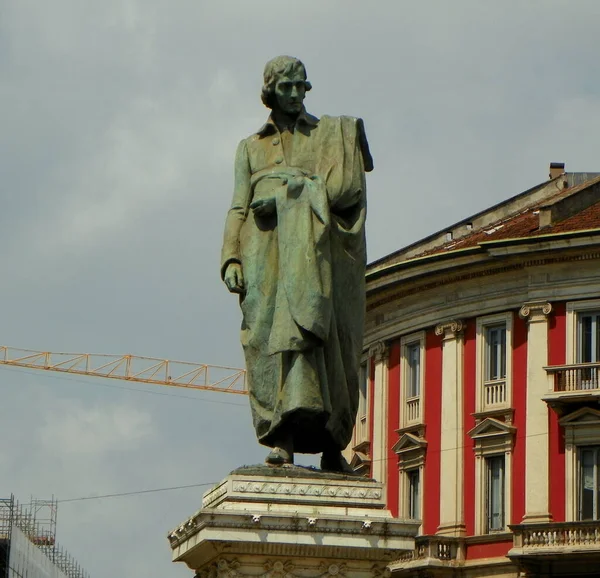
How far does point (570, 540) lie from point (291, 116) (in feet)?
125

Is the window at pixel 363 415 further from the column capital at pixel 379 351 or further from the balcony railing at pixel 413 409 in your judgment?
the balcony railing at pixel 413 409

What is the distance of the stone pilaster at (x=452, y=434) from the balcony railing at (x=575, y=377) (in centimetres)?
319

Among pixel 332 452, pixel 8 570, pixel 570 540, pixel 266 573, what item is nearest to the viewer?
pixel 266 573

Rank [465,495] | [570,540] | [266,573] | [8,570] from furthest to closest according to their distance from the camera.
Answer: [8,570], [465,495], [570,540], [266,573]

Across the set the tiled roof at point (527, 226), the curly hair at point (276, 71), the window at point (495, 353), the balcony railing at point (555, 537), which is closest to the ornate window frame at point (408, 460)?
the window at point (495, 353)

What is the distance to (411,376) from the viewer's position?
2238 inches

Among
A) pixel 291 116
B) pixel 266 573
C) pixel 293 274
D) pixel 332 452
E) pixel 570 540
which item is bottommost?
pixel 266 573

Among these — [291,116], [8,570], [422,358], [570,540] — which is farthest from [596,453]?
[291,116]

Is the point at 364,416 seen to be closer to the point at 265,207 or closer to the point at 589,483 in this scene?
the point at 589,483

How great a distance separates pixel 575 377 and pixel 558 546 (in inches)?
171

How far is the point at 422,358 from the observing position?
56.2m

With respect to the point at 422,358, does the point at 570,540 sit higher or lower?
lower

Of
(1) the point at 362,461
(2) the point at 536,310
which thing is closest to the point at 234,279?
(2) the point at 536,310

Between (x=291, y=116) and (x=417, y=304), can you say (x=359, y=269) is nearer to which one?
(x=291, y=116)
